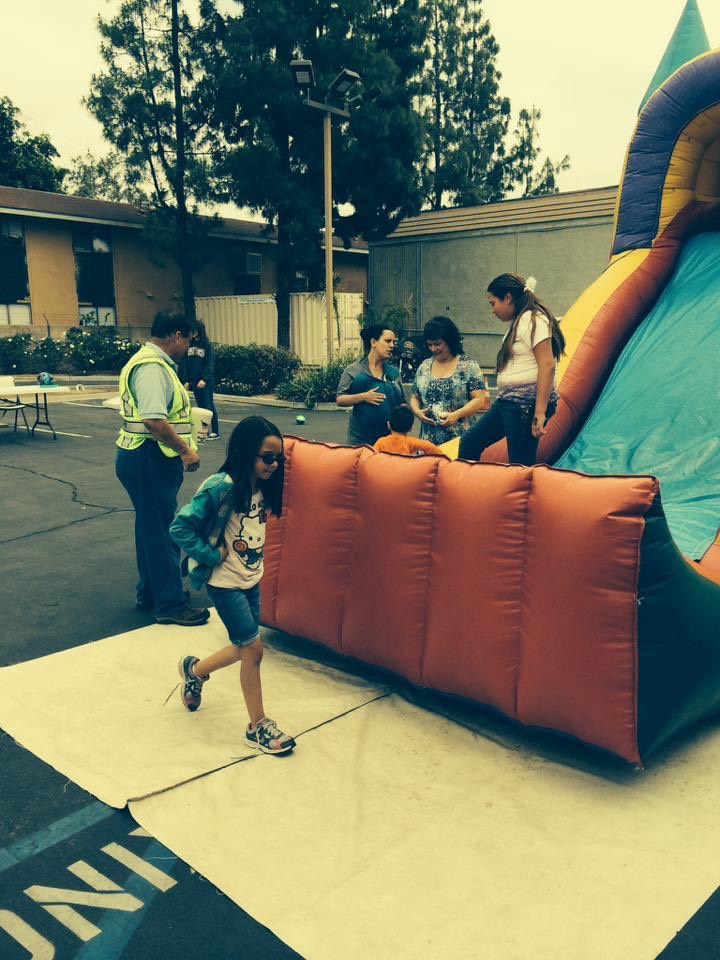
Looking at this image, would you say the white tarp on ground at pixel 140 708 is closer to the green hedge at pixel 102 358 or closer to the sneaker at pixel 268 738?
the sneaker at pixel 268 738

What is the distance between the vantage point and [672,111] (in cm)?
816

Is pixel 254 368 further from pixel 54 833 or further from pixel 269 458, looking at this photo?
pixel 54 833

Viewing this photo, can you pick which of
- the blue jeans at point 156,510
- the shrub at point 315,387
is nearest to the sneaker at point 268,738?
the blue jeans at point 156,510

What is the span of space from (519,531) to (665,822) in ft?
4.02

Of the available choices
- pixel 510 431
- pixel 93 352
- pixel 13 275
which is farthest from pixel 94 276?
pixel 510 431

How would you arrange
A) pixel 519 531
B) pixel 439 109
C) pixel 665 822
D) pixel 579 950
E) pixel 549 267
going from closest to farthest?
pixel 579 950 → pixel 665 822 → pixel 519 531 → pixel 549 267 → pixel 439 109

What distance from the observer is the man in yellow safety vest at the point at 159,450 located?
4.67 m

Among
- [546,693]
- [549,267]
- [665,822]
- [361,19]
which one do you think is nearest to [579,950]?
[665,822]

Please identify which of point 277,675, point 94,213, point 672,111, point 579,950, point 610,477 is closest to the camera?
point 579,950

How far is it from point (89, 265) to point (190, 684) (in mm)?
24933

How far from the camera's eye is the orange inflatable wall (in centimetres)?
318

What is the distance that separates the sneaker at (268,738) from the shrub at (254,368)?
16.0 metres

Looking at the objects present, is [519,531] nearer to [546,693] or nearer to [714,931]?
[546,693]

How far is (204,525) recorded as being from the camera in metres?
3.46
